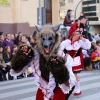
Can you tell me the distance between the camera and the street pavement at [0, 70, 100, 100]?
22.4ft

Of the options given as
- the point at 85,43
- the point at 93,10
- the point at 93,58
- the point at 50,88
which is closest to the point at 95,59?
the point at 93,58

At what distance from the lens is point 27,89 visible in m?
7.86

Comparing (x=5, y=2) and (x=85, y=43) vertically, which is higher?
(x=5, y=2)

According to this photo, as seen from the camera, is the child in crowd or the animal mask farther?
the child in crowd

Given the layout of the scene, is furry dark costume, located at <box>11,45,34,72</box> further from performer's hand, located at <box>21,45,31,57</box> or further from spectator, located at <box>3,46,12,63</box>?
spectator, located at <box>3,46,12,63</box>

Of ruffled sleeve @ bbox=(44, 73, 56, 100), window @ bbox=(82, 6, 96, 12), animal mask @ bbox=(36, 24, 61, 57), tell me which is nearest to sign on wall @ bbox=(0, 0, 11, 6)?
animal mask @ bbox=(36, 24, 61, 57)

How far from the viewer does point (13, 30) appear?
15.4 meters

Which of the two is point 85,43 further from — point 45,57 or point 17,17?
point 17,17

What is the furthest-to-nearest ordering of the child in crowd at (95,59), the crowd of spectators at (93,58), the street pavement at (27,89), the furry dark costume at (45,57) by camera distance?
the child in crowd at (95,59), the crowd of spectators at (93,58), the street pavement at (27,89), the furry dark costume at (45,57)

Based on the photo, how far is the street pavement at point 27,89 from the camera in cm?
682

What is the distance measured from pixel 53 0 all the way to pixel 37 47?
679 inches

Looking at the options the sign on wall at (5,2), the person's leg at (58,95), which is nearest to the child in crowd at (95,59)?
the sign on wall at (5,2)

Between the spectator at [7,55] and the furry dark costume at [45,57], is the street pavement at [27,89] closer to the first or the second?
the spectator at [7,55]

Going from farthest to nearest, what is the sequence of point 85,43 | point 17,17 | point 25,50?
point 17,17 → point 85,43 → point 25,50
